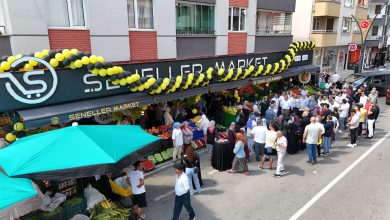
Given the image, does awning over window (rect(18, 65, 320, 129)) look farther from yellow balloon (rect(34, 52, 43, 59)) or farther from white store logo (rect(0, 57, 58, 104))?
yellow balloon (rect(34, 52, 43, 59))

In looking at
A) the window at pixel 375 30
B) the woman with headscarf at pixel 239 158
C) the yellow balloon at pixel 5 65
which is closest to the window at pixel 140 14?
the yellow balloon at pixel 5 65

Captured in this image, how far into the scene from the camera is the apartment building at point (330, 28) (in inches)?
1065

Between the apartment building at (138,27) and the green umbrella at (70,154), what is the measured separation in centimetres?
384

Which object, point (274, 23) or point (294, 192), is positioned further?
point (274, 23)

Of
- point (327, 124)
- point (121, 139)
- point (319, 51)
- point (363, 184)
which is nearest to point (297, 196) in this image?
point (363, 184)

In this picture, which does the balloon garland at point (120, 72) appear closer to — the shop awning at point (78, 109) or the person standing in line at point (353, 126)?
the shop awning at point (78, 109)

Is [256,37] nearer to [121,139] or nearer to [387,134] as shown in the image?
[387,134]

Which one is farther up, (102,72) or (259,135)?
(102,72)

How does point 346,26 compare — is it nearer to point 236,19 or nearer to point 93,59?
point 236,19

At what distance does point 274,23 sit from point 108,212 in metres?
17.4

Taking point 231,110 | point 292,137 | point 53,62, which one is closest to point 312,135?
point 292,137

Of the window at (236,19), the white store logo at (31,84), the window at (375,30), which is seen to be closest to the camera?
the white store logo at (31,84)

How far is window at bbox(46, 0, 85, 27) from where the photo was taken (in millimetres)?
9055

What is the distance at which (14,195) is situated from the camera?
4.95 meters
